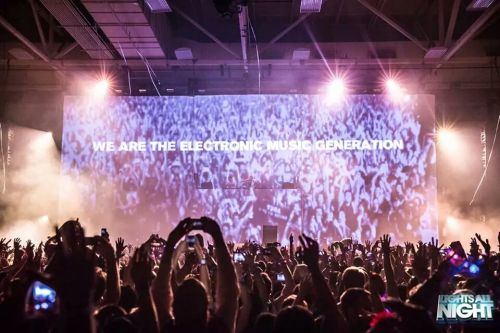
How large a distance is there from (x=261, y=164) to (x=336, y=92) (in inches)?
107

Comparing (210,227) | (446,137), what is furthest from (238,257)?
(446,137)

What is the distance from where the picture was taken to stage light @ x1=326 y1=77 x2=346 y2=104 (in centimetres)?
1304

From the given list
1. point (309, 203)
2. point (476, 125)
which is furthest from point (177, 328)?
point (476, 125)

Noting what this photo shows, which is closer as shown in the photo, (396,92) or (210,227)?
(210,227)

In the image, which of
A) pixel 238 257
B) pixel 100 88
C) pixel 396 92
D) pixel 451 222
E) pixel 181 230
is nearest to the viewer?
pixel 181 230

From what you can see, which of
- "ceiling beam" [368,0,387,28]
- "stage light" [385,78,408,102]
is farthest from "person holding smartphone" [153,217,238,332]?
"stage light" [385,78,408,102]

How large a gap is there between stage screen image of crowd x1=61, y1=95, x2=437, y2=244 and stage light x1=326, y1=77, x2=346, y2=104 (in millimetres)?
143

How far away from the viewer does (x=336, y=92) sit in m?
13.1

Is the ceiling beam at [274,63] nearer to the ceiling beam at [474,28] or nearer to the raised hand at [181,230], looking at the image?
the ceiling beam at [474,28]

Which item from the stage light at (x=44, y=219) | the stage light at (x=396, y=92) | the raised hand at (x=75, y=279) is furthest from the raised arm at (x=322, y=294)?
the stage light at (x=44, y=219)

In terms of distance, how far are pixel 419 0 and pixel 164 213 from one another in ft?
26.6

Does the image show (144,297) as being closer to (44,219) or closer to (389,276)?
(389,276)

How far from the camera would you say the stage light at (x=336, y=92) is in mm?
13039
